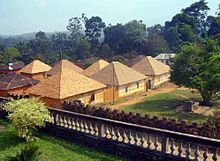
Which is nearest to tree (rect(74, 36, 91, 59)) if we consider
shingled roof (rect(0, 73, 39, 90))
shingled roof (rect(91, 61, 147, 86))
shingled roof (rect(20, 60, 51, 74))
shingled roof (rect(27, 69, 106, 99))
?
shingled roof (rect(20, 60, 51, 74))

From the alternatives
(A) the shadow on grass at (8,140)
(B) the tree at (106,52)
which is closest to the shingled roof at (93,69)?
(A) the shadow on grass at (8,140)

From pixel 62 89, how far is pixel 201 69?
16.1 metres

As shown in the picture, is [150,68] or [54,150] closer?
[54,150]

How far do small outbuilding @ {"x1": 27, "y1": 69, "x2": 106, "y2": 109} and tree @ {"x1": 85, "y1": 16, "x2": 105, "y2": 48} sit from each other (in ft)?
242

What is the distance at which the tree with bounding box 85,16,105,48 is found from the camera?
103 meters

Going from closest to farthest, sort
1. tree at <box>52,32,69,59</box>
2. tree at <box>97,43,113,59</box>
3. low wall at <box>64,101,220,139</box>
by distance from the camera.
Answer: low wall at <box>64,101,220,139</box>, tree at <box>97,43,113,59</box>, tree at <box>52,32,69,59</box>

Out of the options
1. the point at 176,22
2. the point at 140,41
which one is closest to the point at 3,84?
the point at 140,41

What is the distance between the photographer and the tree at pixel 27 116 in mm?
11766

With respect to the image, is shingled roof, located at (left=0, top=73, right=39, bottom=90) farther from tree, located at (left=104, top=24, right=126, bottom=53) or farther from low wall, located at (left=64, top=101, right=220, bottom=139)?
tree, located at (left=104, top=24, right=126, bottom=53)

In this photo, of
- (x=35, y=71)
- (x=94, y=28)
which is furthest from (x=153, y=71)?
(x=94, y=28)

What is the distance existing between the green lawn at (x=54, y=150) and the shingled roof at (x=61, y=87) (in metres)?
11.1

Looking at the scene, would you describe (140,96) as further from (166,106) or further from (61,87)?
(61,87)

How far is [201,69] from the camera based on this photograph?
31.7 meters

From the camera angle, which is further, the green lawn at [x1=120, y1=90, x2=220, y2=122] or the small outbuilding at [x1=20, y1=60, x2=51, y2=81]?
the small outbuilding at [x1=20, y1=60, x2=51, y2=81]
